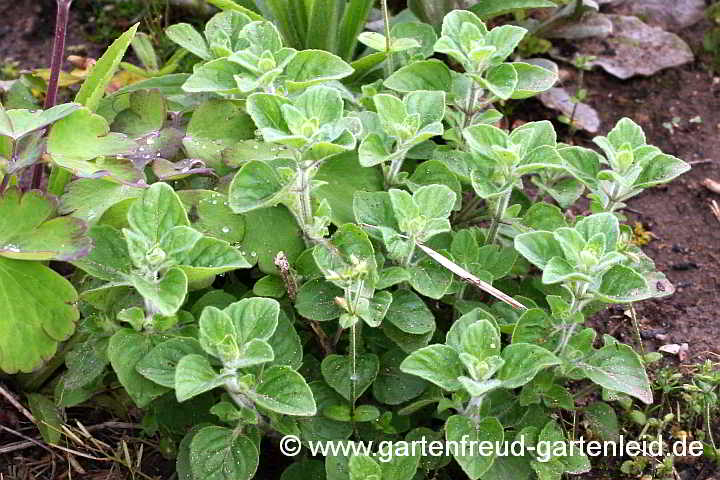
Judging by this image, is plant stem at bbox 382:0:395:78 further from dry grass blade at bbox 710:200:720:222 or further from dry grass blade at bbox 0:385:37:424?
dry grass blade at bbox 0:385:37:424

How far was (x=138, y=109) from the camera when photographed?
1.70 m

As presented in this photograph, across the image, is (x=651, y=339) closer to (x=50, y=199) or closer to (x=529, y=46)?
(x=529, y=46)

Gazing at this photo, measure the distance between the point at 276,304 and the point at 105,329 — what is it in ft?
1.18

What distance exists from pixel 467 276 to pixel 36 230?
75 cm

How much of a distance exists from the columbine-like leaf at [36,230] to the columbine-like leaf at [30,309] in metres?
0.06

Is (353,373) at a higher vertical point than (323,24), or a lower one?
lower

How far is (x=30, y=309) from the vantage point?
1.45 m

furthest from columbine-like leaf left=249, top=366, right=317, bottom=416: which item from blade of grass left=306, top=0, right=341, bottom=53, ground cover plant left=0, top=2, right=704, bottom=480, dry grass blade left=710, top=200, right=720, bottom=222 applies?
dry grass blade left=710, top=200, right=720, bottom=222

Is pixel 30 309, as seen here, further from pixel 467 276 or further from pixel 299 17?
pixel 299 17

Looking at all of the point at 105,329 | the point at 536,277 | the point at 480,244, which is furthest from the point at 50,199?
the point at 536,277

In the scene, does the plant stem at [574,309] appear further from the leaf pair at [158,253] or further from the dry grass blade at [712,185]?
the dry grass blade at [712,185]

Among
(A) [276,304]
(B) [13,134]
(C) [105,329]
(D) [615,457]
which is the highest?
(B) [13,134]

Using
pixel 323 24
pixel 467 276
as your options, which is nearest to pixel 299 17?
pixel 323 24

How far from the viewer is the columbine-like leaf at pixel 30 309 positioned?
1.44 m
